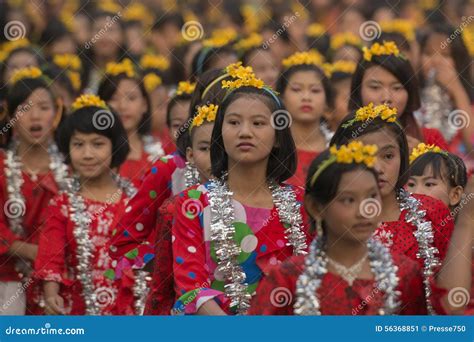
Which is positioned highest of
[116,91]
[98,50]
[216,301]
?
[98,50]

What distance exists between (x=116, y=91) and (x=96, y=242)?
2528 millimetres

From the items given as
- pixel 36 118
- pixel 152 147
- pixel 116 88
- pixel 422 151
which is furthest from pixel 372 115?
pixel 116 88

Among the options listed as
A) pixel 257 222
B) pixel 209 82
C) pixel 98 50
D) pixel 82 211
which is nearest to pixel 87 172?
pixel 82 211

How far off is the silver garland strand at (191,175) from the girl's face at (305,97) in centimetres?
172

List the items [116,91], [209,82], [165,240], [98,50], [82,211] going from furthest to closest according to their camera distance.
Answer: [98,50] → [116,91] → [82,211] → [209,82] → [165,240]

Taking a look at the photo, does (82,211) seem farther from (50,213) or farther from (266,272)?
(266,272)

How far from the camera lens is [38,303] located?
8695 mm

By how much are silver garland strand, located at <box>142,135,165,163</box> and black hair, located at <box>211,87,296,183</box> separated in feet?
9.21

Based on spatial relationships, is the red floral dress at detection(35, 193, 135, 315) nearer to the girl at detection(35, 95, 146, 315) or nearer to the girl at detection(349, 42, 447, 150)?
the girl at detection(35, 95, 146, 315)

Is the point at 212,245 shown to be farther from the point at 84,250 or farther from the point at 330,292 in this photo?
the point at 84,250

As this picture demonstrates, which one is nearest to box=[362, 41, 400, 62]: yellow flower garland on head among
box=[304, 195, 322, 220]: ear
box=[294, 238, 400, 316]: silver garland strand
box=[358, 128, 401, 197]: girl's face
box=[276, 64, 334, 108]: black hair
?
box=[276, 64, 334, 108]: black hair

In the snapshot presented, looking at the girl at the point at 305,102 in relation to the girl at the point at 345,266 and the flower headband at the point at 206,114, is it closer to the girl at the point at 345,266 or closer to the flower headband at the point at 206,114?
the flower headband at the point at 206,114

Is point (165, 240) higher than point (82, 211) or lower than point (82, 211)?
lower

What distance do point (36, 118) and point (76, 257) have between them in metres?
1.26
